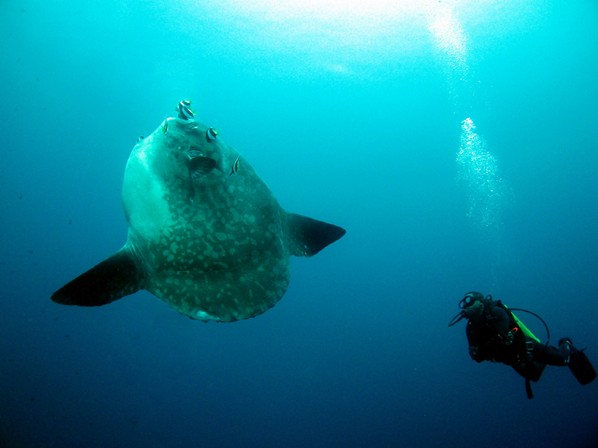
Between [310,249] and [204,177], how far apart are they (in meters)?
1.27

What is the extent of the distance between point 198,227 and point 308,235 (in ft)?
3.73

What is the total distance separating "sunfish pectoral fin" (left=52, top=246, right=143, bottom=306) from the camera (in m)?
2.45

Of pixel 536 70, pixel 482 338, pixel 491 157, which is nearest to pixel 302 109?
pixel 536 70

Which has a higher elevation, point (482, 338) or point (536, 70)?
point (536, 70)

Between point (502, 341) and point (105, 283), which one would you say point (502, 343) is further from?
point (105, 283)

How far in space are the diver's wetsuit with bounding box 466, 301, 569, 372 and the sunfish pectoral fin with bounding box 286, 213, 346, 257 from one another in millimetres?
3568

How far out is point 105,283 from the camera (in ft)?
8.45

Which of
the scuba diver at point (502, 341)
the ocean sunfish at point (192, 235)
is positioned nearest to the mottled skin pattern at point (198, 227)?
the ocean sunfish at point (192, 235)

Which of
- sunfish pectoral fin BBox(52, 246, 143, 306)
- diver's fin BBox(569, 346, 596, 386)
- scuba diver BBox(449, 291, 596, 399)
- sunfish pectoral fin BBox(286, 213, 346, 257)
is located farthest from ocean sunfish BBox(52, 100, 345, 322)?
diver's fin BBox(569, 346, 596, 386)

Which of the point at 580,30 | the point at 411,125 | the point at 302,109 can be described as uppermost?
the point at 302,109

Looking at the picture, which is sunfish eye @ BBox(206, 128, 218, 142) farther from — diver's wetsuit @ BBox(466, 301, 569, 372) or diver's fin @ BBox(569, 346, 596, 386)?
diver's fin @ BBox(569, 346, 596, 386)

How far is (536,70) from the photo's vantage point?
27234mm

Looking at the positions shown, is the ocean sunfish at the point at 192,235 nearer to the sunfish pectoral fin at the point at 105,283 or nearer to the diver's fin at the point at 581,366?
the sunfish pectoral fin at the point at 105,283

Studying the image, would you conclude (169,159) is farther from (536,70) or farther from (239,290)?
(536,70)
